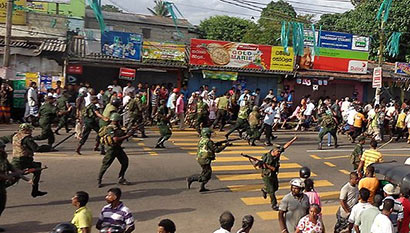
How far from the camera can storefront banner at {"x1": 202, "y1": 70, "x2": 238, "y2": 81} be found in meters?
20.9

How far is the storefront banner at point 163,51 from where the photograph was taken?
20.1 meters

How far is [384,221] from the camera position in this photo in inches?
218

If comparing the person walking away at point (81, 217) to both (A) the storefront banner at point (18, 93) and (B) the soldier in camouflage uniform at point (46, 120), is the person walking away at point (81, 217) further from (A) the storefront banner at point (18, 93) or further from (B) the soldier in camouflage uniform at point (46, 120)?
(A) the storefront banner at point (18, 93)

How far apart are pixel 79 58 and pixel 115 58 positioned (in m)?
1.60

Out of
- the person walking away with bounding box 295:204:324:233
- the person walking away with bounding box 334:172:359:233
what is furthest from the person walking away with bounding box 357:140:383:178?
the person walking away with bounding box 295:204:324:233

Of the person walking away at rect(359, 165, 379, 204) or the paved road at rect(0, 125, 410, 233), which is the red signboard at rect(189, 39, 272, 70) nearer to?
the paved road at rect(0, 125, 410, 233)

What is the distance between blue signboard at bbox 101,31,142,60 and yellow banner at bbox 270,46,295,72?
701cm

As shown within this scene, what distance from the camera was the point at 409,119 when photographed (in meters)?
17.4

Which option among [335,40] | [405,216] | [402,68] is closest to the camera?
[405,216]

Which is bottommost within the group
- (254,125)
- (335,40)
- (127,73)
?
(254,125)

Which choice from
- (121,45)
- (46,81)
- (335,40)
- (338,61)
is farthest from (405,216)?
(335,40)

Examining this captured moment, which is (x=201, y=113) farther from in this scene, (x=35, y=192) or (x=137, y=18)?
(x=137, y=18)

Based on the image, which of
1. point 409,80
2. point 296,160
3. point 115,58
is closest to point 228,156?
point 296,160

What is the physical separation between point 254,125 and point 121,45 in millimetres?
8531
